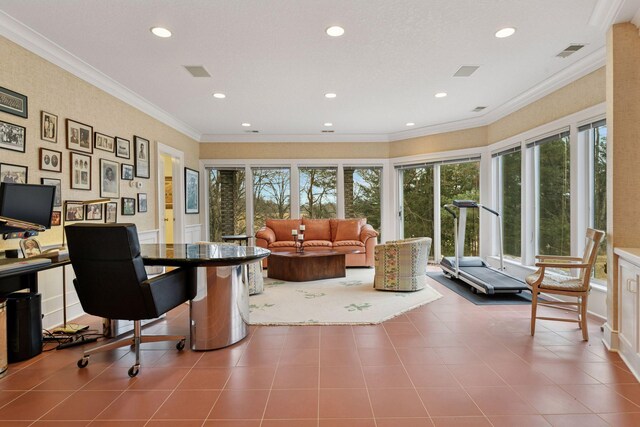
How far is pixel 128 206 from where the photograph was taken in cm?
486

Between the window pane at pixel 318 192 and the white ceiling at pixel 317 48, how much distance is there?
2.30 m

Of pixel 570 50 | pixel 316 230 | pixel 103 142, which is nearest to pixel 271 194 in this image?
pixel 316 230

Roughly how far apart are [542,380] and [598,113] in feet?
9.91

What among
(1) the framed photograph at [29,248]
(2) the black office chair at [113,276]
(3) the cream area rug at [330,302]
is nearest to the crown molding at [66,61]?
(1) the framed photograph at [29,248]

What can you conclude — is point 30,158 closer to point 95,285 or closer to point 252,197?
point 95,285

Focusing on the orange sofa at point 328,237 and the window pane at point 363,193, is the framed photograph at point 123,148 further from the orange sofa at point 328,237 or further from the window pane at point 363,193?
the window pane at point 363,193

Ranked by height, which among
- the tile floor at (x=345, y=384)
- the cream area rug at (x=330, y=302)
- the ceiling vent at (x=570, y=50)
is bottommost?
the tile floor at (x=345, y=384)

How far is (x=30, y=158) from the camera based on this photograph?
128 inches

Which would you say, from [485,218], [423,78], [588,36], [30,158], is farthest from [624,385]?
[30,158]

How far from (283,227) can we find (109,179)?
338cm

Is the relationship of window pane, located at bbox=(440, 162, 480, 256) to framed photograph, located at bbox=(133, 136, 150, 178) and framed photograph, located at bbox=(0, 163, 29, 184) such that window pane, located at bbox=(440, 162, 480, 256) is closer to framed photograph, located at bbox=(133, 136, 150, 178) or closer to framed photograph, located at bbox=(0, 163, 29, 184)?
framed photograph, located at bbox=(133, 136, 150, 178)

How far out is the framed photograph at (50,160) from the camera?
3383 mm

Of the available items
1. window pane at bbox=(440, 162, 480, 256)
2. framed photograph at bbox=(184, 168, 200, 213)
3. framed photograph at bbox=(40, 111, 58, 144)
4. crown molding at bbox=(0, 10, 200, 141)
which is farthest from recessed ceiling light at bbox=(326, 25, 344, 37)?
framed photograph at bbox=(184, 168, 200, 213)

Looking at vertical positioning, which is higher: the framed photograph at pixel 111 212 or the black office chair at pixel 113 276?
the framed photograph at pixel 111 212
